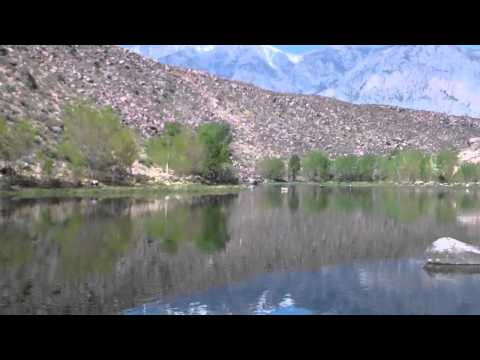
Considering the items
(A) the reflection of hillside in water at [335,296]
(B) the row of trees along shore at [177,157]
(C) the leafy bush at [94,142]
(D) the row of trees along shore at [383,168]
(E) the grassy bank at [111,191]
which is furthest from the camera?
(D) the row of trees along shore at [383,168]

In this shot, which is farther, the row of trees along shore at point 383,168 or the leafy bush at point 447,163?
the leafy bush at point 447,163

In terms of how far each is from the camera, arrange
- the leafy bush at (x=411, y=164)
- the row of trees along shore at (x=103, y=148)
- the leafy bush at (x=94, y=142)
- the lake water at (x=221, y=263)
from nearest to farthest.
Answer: the lake water at (x=221, y=263), the row of trees along shore at (x=103, y=148), the leafy bush at (x=94, y=142), the leafy bush at (x=411, y=164)

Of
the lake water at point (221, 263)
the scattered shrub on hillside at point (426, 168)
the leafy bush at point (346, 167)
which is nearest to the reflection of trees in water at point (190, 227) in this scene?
the lake water at point (221, 263)

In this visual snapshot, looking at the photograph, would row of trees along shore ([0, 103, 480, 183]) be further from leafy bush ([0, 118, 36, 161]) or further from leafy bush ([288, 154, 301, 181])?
leafy bush ([288, 154, 301, 181])

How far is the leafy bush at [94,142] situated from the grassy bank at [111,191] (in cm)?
291

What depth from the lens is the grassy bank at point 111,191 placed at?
46.4m

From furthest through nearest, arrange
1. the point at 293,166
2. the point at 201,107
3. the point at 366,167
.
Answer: the point at 366,167
the point at 201,107
the point at 293,166

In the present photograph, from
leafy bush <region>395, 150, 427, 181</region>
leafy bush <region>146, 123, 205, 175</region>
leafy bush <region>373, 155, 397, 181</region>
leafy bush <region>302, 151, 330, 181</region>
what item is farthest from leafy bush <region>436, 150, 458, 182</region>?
leafy bush <region>146, 123, 205, 175</region>

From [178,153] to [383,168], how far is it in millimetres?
51941

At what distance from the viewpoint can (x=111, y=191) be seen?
5406cm

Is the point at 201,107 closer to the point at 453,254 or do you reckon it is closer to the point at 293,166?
the point at 293,166

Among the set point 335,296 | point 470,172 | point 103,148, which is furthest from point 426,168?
point 335,296

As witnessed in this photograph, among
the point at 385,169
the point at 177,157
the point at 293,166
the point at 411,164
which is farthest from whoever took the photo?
the point at 385,169

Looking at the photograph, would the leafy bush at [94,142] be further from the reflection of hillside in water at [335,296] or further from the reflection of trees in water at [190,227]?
the reflection of hillside in water at [335,296]
